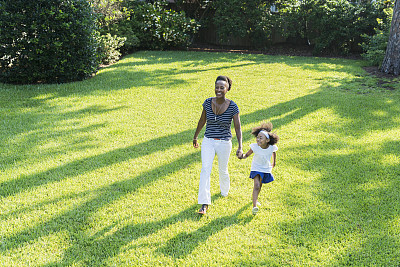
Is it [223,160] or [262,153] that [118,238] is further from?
[262,153]

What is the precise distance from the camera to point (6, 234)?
11.7 feet

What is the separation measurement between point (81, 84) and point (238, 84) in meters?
4.58

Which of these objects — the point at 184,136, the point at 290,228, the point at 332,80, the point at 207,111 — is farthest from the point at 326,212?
the point at 332,80

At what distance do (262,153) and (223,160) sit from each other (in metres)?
0.51

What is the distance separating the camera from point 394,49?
34.2ft

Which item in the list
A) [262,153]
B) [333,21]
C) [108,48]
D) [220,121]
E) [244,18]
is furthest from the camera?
[244,18]

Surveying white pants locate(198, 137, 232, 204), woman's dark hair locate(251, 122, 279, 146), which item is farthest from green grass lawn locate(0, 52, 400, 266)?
woman's dark hair locate(251, 122, 279, 146)

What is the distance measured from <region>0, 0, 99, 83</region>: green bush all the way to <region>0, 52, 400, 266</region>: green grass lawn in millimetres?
628

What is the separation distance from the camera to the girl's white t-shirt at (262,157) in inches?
150

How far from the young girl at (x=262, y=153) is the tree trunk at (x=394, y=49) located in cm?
890

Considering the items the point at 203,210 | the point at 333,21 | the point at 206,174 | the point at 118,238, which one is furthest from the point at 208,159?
the point at 333,21

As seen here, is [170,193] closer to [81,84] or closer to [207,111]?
[207,111]

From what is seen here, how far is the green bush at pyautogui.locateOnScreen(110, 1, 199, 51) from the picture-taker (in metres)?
14.7

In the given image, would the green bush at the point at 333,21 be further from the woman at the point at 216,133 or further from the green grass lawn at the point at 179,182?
the woman at the point at 216,133
